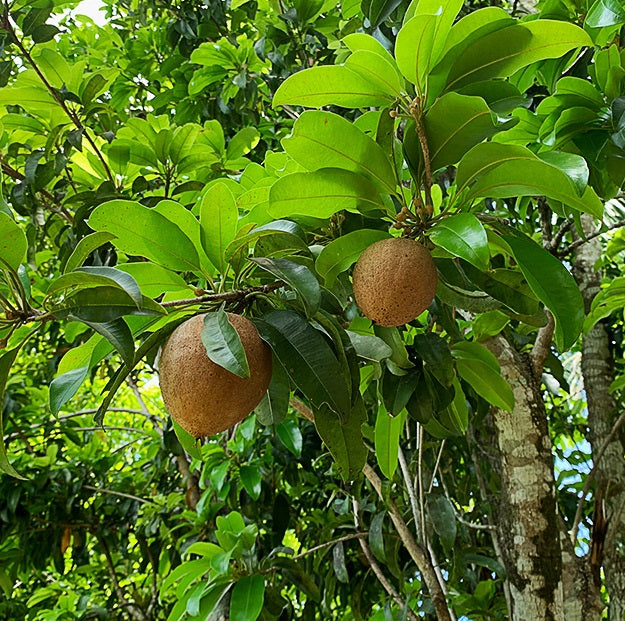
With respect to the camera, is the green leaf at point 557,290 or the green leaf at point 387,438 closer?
the green leaf at point 557,290

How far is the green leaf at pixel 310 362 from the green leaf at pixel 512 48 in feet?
1.17

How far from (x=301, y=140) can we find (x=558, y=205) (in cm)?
45

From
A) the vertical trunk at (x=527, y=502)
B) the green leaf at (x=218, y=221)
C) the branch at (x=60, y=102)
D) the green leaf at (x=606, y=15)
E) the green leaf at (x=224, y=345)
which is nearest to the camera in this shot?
the green leaf at (x=224, y=345)

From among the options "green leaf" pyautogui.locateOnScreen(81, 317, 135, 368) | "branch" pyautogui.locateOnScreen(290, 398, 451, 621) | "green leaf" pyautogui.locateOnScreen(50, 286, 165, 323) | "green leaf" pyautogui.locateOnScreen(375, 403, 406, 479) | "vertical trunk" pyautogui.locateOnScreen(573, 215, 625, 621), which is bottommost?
"vertical trunk" pyautogui.locateOnScreen(573, 215, 625, 621)

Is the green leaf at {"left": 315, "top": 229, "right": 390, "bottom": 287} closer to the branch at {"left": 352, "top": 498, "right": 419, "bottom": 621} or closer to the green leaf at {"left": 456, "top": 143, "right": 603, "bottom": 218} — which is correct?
the green leaf at {"left": 456, "top": 143, "right": 603, "bottom": 218}

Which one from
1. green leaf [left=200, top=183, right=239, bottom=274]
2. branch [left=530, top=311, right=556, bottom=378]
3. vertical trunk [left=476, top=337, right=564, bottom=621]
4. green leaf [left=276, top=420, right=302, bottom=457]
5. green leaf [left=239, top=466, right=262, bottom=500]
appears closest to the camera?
green leaf [left=200, top=183, right=239, bottom=274]

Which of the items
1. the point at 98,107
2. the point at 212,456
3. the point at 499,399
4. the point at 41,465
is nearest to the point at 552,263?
the point at 499,399

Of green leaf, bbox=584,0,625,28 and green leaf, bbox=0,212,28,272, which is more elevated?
green leaf, bbox=0,212,28,272

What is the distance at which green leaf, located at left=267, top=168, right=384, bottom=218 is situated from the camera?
809 mm

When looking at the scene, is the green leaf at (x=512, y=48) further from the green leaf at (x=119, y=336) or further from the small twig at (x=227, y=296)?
the green leaf at (x=119, y=336)

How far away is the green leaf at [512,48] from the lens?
0.81 m

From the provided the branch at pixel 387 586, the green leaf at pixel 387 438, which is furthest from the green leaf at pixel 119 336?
the branch at pixel 387 586

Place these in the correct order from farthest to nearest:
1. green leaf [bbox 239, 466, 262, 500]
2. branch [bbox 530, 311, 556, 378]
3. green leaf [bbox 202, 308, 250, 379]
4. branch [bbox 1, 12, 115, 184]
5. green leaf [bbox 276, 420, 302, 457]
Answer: green leaf [bbox 239, 466, 262, 500]
green leaf [bbox 276, 420, 302, 457]
branch [bbox 1, 12, 115, 184]
branch [bbox 530, 311, 556, 378]
green leaf [bbox 202, 308, 250, 379]

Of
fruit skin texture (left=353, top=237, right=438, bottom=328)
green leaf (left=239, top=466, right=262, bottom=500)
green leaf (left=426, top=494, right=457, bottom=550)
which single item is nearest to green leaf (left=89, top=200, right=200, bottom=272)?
fruit skin texture (left=353, top=237, right=438, bottom=328)
